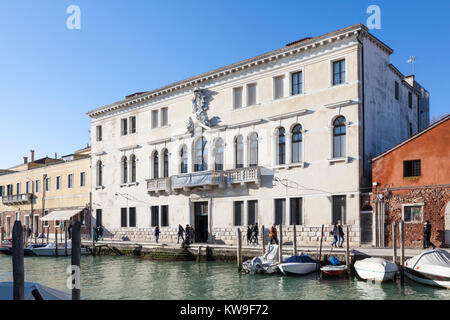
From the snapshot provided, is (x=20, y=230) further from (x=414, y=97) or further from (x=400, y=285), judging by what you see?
(x=414, y=97)

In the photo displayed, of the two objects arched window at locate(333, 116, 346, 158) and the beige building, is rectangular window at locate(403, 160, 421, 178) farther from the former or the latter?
the beige building

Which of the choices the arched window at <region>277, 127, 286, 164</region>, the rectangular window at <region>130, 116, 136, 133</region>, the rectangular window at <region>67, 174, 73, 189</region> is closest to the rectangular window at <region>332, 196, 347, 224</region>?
the arched window at <region>277, 127, 286, 164</region>

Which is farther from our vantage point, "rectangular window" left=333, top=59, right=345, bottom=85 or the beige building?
the beige building

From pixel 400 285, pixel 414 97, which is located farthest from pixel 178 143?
pixel 400 285

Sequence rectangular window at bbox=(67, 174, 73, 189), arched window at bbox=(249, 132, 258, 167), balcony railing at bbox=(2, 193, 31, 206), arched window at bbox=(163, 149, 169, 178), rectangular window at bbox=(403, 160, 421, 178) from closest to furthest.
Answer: rectangular window at bbox=(403, 160, 421, 178) < arched window at bbox=(249, 132, 258, 167) < arched window at bbox=(163, 149, 169, 178) < rectangular window at bbox=(67, 174, 73, 189) < balcony railing at bbox=(2, 193, 31, 206)

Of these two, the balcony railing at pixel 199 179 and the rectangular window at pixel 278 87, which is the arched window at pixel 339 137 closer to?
the rectangular window at pixel 278 87

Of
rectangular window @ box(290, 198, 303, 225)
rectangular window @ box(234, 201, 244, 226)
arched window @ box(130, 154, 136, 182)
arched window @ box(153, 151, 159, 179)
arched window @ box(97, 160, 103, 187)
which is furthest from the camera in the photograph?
arched window @ box(97, 160, 103, 187)

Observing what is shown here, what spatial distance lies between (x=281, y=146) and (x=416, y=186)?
252 inches

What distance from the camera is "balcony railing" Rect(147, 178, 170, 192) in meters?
27.3

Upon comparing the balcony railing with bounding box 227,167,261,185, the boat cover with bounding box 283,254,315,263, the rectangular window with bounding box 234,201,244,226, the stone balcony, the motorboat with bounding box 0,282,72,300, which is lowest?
the boat cover with bounding box 283,254,315,263

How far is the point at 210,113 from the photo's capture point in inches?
1026

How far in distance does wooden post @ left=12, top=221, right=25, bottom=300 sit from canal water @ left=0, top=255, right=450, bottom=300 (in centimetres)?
542

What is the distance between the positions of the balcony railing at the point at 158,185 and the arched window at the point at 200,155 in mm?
2021
